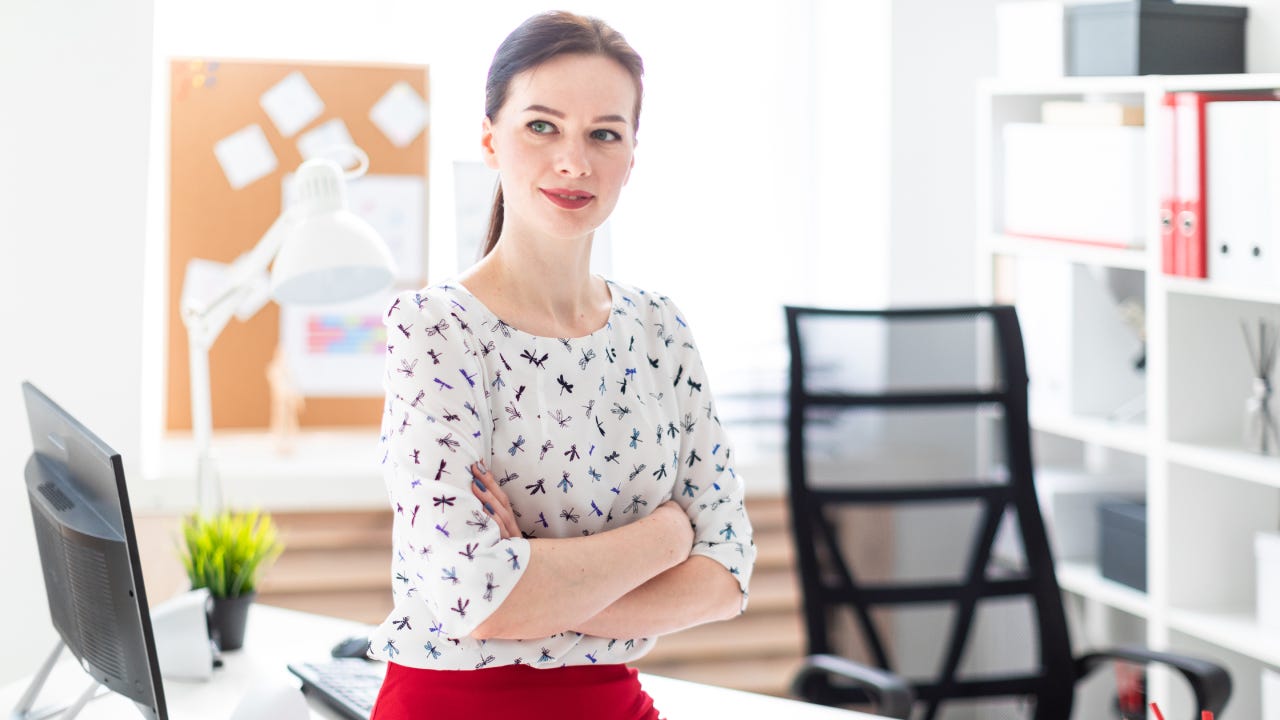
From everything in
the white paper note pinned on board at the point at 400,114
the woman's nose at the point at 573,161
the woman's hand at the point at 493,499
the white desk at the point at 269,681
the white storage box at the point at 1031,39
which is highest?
the white storage box at the point at 1031,39

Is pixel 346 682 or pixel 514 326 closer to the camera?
pixel 514 326

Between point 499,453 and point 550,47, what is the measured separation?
42 cm

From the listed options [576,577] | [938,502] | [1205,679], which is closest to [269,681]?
[576,577]

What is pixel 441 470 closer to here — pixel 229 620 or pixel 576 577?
pixel 576 577

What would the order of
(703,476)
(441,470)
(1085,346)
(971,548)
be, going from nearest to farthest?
(441,470) → (703,476) → (971,548) → (1085,346)

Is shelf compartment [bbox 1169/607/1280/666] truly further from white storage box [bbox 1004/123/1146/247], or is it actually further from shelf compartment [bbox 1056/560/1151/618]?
white storage box [bbox 1004/123/1146/247]

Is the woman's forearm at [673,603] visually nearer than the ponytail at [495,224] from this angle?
Yes

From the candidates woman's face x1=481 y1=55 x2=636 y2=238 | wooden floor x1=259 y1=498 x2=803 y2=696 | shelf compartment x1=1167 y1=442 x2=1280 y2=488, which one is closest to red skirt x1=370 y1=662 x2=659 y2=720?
woman's face x1=481 y1=55 x2=636 y2=238

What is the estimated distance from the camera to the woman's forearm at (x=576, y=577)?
1.28 metres

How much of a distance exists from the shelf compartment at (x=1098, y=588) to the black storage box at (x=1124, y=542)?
0.06ft

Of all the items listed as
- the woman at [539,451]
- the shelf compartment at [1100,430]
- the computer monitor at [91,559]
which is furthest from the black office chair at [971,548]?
the computer monitor at [91,559]

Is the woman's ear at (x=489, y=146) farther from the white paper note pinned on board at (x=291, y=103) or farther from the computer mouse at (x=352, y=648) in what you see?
the white paper note pinned on board at (x=291, y=103)

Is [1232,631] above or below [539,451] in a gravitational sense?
below

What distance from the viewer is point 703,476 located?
1508mm
